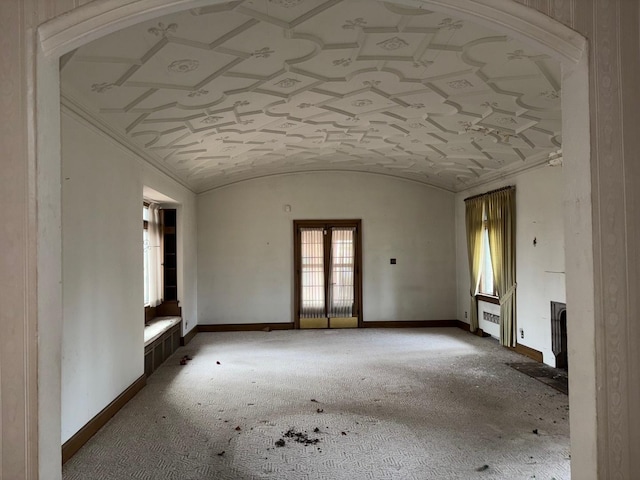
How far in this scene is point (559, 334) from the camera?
216 inches

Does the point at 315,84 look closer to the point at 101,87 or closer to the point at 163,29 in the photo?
the point at 163,29

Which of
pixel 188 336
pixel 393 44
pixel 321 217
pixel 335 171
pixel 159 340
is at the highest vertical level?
pixel 335 171

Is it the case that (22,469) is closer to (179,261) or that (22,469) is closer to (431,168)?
(179,261)

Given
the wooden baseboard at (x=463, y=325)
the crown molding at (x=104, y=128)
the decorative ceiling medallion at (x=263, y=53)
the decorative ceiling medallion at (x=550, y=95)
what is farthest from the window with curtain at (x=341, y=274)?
the decorative ceiling medallion at (x=263, y=53)

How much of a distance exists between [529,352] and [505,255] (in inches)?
59.2

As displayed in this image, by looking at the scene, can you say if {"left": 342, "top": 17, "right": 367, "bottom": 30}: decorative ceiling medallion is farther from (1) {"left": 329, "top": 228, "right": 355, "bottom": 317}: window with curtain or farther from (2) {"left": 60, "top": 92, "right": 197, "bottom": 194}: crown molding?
(1) {"left": 329, "top": 228, "right": 355, "bottom": 317}: window with curtain

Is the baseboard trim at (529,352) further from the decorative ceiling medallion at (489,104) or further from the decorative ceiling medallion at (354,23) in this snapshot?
the decorative ceiling medallion at (354,23)

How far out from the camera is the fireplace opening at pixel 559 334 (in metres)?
5.47

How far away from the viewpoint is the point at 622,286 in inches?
53.4

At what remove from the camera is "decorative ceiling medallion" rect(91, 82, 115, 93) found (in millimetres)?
3236

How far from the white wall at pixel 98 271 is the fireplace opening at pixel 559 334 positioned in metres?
5.24

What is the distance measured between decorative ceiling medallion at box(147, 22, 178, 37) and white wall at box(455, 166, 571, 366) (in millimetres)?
4755

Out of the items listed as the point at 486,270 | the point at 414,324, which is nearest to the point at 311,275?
the point at 414,324

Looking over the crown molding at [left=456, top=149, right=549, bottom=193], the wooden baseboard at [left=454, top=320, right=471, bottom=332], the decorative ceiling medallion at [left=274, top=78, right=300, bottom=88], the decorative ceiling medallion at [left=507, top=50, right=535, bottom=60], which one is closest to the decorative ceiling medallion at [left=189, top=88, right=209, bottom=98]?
the decorative ceiling medallion at [left=274, top=78, right=300, bottom=88]
